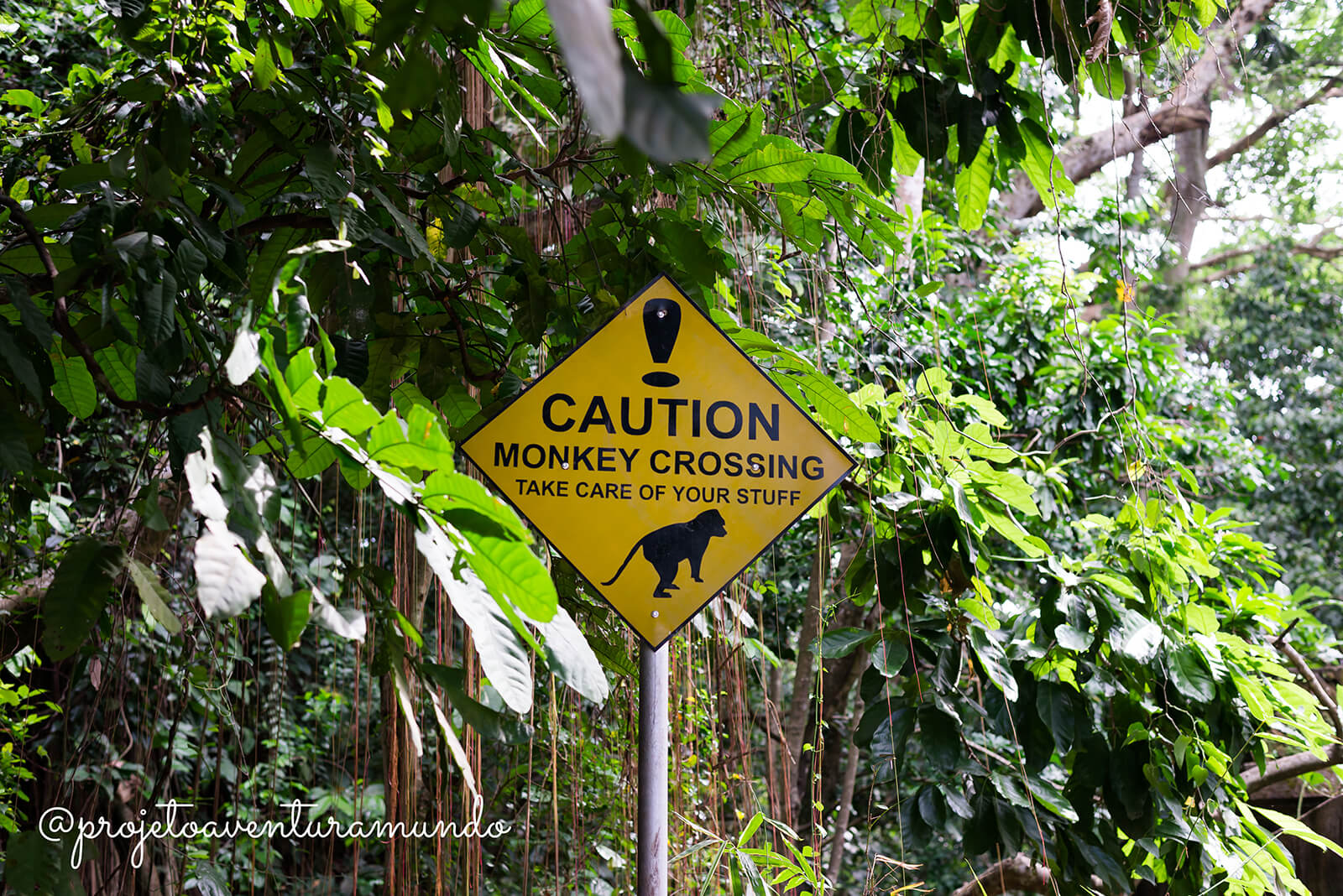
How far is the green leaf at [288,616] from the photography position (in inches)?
22.1

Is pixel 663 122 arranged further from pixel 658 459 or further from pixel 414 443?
pixel 658 459

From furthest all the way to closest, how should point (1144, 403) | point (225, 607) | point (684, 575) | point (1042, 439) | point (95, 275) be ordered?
1. point (1042, 439)
2. point (1144, 403)
3. point (684, 575)
4. point (95, 275)
5. point (225, 607)

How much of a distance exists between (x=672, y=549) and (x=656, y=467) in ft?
0.28

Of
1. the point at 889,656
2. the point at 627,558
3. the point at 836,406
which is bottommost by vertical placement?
the point at 889,656

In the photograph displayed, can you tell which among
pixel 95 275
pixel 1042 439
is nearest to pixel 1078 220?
pixel 1042 439

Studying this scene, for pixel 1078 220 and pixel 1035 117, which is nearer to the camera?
pixel 1035 117

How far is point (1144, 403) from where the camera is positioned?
2.91 m

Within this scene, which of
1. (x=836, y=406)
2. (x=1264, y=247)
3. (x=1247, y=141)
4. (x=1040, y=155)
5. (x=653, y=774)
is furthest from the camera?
(x=1247, y=141)

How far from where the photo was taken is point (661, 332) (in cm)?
103

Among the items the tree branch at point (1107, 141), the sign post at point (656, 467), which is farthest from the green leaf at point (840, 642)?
the tree branch at point (1107, 141)

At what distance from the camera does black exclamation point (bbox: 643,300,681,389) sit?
1021 millimetres

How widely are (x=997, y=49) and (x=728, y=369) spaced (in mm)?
788

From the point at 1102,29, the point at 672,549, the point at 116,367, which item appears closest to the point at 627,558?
the point at 672,549

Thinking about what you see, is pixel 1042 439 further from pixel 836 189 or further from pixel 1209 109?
pixel 1209 109
